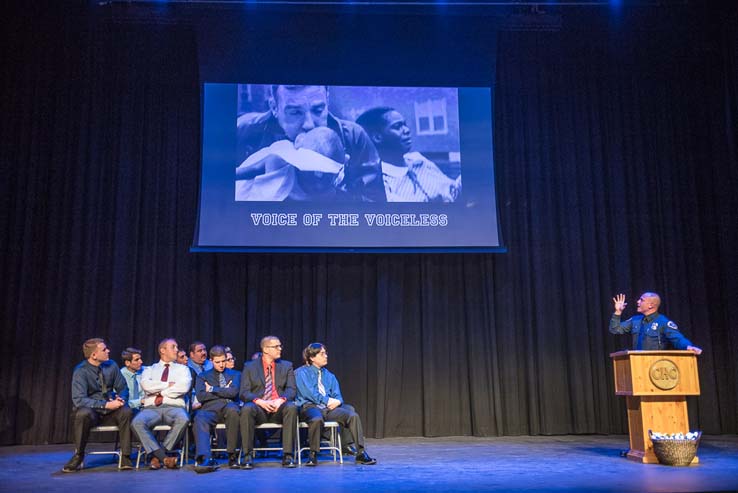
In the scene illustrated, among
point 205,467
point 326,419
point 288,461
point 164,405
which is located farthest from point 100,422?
point 326,419

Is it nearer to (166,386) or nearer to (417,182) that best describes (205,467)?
(166,386)

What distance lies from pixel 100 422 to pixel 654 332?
4.89m

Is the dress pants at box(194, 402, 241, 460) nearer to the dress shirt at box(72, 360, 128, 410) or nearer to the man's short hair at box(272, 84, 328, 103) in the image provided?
the dress shirt at box(72, 360, 128, 410)

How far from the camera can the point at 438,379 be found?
324 inches

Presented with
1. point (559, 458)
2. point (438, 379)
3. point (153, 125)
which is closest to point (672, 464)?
point (559, 458)

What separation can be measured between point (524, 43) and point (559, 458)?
5.34m

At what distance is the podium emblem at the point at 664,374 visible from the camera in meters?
5.71

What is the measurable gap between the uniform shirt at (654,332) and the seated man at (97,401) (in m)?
4.39

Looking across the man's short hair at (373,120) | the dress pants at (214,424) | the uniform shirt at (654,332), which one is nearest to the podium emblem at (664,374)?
the uniform shirt at (654,332)

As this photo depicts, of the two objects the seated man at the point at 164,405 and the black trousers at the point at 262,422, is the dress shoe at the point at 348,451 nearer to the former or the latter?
the black trousers at the point at 262,422

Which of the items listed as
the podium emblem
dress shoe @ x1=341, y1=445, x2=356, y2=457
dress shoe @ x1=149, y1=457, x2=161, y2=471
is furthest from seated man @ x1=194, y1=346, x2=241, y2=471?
the podium emblem

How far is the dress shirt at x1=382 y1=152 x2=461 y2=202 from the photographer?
26.0 ft

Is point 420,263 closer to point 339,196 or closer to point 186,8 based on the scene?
point 339,196

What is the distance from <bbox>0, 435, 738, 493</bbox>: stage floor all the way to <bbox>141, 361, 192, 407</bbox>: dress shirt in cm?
57
